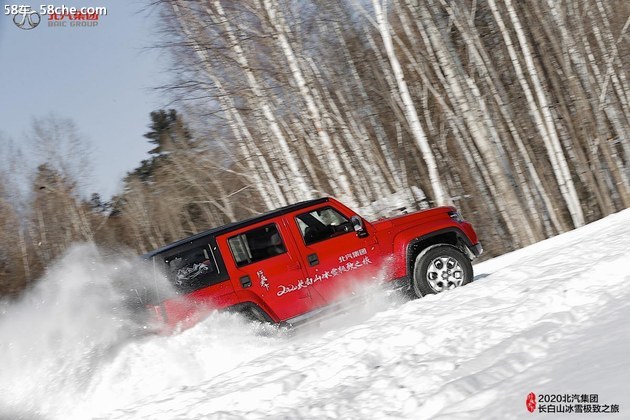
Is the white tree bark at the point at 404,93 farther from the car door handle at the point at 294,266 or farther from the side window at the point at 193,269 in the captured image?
the side window at the point at 193,269

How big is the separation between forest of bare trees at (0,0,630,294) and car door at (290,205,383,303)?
553 centimetres

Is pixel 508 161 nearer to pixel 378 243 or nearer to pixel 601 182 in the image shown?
pixel 601 182

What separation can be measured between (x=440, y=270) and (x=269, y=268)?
7.47 feet

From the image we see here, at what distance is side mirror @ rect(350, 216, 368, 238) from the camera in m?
8.75

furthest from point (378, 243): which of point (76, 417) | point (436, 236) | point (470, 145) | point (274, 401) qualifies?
point (470, 145)

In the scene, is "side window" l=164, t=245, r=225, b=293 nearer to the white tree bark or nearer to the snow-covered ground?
the snow-covered ground

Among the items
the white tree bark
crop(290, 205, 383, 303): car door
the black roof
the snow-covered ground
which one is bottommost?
the snow-covered ground

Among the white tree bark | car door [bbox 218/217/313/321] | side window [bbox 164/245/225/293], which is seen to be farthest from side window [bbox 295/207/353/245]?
the white tree bark

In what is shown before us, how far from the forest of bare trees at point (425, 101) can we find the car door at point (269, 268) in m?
6.04

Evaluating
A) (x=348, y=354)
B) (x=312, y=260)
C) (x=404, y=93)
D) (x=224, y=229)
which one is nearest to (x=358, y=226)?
(x=312, y=260)

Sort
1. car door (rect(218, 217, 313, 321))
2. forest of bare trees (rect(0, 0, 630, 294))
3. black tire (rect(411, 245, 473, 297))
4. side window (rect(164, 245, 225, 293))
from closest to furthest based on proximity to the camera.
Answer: side window (rect(164, 245, 225, 293)) → car door (rect(218, 217, 313, 321)) → black tire (rect(411, 245, 473, 297)) → forest of bare trees (rect(0, 0, 630, 294))

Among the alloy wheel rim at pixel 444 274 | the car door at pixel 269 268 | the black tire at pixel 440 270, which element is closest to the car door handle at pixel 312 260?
the car door at pixel 269 268

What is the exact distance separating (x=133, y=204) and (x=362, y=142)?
28388 mm

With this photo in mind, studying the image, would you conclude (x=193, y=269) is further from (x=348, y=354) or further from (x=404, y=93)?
(x=404, y=93)
